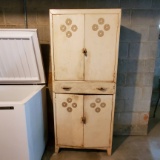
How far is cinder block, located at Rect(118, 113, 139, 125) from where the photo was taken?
7.22ft

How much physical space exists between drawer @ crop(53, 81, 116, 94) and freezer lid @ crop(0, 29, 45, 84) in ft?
1.29

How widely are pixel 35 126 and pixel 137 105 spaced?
1476 millimetres

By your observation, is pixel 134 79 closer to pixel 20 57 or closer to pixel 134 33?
pixel 134 33

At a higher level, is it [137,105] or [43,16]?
[43,16]

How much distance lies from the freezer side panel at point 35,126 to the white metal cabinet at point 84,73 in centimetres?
20

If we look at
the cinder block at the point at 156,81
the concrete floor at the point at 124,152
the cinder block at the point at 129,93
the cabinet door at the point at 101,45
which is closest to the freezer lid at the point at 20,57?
the cabinet door at the point at 101,45

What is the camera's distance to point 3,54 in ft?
5.78

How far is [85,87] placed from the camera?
1646 mm

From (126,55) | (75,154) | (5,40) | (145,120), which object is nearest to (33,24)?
(5,40)

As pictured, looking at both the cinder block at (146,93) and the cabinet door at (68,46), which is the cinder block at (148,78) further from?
the cabinet door at (68,46)

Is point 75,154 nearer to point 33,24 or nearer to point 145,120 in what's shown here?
→ point 145,120

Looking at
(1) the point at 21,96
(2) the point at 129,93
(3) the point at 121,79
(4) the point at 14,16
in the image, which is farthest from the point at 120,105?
(4) the point at 14,16

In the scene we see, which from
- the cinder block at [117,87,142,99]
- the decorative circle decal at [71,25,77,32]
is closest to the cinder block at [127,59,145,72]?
the cinder block at [117,87,142,99]

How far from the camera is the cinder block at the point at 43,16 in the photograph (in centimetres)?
189
